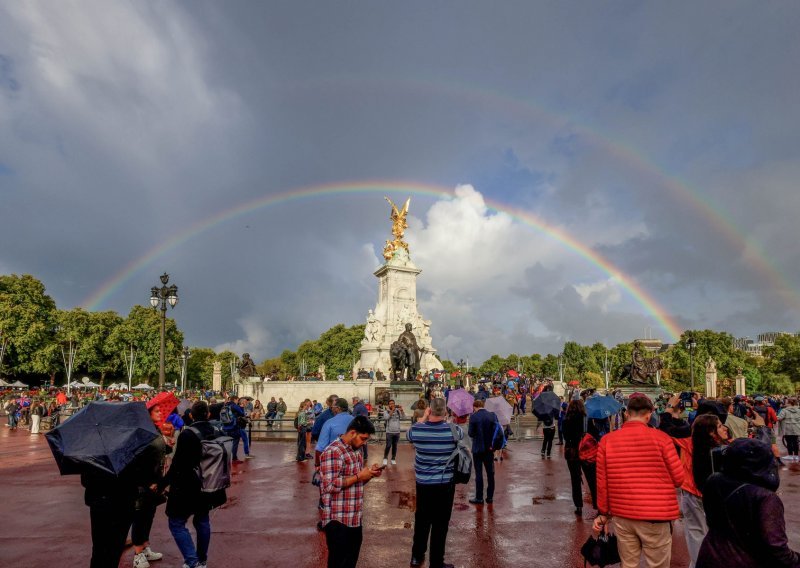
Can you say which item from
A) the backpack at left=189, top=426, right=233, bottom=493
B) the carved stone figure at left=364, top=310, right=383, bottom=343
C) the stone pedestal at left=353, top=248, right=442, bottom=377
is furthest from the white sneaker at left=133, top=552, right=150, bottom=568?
the carved stone figure at left=364, top=310, right=383, bottom=343

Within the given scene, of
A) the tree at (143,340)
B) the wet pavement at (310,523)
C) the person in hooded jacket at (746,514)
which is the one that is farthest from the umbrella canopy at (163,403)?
the tree at (143,340)

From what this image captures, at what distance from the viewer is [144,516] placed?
654 cm

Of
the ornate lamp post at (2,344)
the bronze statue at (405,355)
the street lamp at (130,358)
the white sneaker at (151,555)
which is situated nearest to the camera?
the white sneaker at (151,555)

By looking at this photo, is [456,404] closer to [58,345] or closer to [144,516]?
[144,516]

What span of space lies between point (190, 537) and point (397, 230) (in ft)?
210

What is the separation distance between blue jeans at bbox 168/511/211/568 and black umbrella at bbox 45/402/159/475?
1.15 m

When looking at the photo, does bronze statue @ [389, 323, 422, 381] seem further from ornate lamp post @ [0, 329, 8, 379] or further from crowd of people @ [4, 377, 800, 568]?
ornate lamp post @ [0, 329, 8, 379]

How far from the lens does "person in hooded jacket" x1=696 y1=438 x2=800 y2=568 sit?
325cm

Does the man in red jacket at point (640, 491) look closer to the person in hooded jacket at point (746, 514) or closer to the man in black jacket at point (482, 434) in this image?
the person in hooded jacket at point (746, 514)

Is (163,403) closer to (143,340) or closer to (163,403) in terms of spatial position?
(163,403)

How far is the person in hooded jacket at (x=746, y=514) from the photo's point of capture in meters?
3.25

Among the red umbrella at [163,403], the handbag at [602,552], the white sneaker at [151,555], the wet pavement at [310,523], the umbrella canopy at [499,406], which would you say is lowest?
the wet pavement at [310,523]

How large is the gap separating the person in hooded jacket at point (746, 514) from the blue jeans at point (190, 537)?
189 inches

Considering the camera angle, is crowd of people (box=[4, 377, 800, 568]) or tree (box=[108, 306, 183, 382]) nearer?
crowd of people (box=[4, 377, 800, 568])
